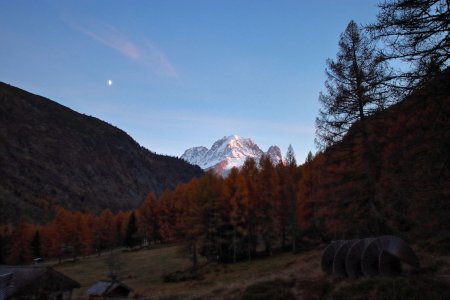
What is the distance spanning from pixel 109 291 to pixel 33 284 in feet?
22.6

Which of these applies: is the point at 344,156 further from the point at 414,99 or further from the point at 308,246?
the point at 308,246

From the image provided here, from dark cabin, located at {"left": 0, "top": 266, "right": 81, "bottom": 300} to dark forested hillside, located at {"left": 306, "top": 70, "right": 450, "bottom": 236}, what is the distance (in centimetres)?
2628

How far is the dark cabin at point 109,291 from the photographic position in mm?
38875

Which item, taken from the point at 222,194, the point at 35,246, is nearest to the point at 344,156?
the point at 222,194

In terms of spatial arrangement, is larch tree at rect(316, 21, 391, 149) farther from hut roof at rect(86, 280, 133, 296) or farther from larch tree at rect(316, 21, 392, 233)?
hut roof at rect(86, 280, 133, 296)

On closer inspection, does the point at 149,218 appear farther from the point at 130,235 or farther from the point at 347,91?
the point at 347,91

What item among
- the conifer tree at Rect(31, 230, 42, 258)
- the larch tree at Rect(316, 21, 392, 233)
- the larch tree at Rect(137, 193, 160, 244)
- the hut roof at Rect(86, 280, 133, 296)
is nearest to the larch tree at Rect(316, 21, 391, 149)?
the larch tree at Rect(316, 21, 392, 233)

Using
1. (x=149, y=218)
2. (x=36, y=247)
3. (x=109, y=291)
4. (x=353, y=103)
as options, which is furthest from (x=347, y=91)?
(x=36, y=247)

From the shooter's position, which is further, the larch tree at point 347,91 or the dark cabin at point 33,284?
the dark cabin at point 33,284

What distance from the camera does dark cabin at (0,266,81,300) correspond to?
113ft

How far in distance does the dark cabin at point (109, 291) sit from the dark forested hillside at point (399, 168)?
2244 cm

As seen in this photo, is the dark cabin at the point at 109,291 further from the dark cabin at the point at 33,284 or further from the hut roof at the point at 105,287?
the dark cabin at the point at 33,284

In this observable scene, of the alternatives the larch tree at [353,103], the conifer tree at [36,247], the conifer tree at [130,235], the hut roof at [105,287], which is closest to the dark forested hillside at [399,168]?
the larch tree at [353,103]

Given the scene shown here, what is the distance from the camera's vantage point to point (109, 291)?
127 feet
